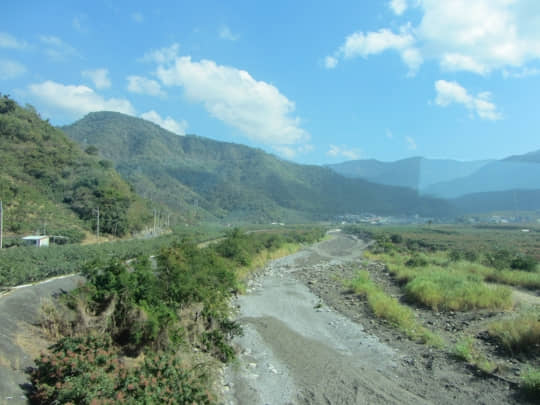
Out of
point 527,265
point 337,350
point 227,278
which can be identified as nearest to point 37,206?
point 227,278

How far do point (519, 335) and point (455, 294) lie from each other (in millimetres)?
7331

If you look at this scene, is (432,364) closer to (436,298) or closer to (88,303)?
(436,298)

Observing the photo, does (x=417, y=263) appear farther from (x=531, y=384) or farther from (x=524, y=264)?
(x=531, y=384)

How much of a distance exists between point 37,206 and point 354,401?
4145 cm

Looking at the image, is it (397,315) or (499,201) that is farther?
(499,201)

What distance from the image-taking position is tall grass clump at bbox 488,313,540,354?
12.7m

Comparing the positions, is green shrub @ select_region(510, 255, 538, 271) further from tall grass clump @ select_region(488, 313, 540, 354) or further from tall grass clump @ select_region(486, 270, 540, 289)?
tall grass clump @ select_region(488, 313, 540, 354)

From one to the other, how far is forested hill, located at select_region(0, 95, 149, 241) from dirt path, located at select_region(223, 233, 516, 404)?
91.1 ft

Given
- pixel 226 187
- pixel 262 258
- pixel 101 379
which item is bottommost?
pixel 262 258

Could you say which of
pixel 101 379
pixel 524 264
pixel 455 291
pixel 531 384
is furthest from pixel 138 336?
pixel 524 264

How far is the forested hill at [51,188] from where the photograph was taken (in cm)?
3788

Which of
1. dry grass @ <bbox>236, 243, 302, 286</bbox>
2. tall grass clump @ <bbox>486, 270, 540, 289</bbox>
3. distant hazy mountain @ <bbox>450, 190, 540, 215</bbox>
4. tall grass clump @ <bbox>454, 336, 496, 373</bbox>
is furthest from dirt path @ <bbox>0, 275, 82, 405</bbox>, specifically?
distant hazy mountain @ <bbox>450, 190, 540, 215</bbox>

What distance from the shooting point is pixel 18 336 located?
957 centimetres

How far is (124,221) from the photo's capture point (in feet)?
156
